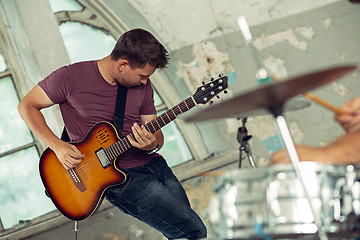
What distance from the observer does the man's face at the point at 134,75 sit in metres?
2.38

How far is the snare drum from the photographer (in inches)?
50.5

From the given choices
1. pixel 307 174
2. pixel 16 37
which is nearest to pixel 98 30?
pixel 16 37

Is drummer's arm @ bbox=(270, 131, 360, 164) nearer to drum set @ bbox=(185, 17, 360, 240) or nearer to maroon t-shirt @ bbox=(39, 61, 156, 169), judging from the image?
drum set @ bbox=(185, 17, 360, 240)

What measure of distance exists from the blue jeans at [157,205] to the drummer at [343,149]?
3.24 feet

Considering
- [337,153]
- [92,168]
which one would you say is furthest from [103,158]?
[337,153]

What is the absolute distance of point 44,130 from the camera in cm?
243

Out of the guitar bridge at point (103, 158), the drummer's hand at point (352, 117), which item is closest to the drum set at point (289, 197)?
the drummer's hand at point (352, 117)

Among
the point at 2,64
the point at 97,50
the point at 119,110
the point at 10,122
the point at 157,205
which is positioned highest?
the point at 2,64

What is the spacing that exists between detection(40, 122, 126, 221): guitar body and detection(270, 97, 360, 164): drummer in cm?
121

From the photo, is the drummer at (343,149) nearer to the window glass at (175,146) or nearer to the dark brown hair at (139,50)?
the dark brown hair at (139,50)

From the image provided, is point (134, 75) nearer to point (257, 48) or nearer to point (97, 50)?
point (97, 50)

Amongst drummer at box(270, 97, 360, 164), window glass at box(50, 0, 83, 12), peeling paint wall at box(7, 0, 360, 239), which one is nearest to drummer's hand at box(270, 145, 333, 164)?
drummer at box(270, 97, 360, 164)

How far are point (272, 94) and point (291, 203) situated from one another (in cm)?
35

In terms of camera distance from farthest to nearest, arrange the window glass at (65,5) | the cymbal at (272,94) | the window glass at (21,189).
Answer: the window glass at (65,5) < the window glass at (21,189) < the cymbal at (272,94)
